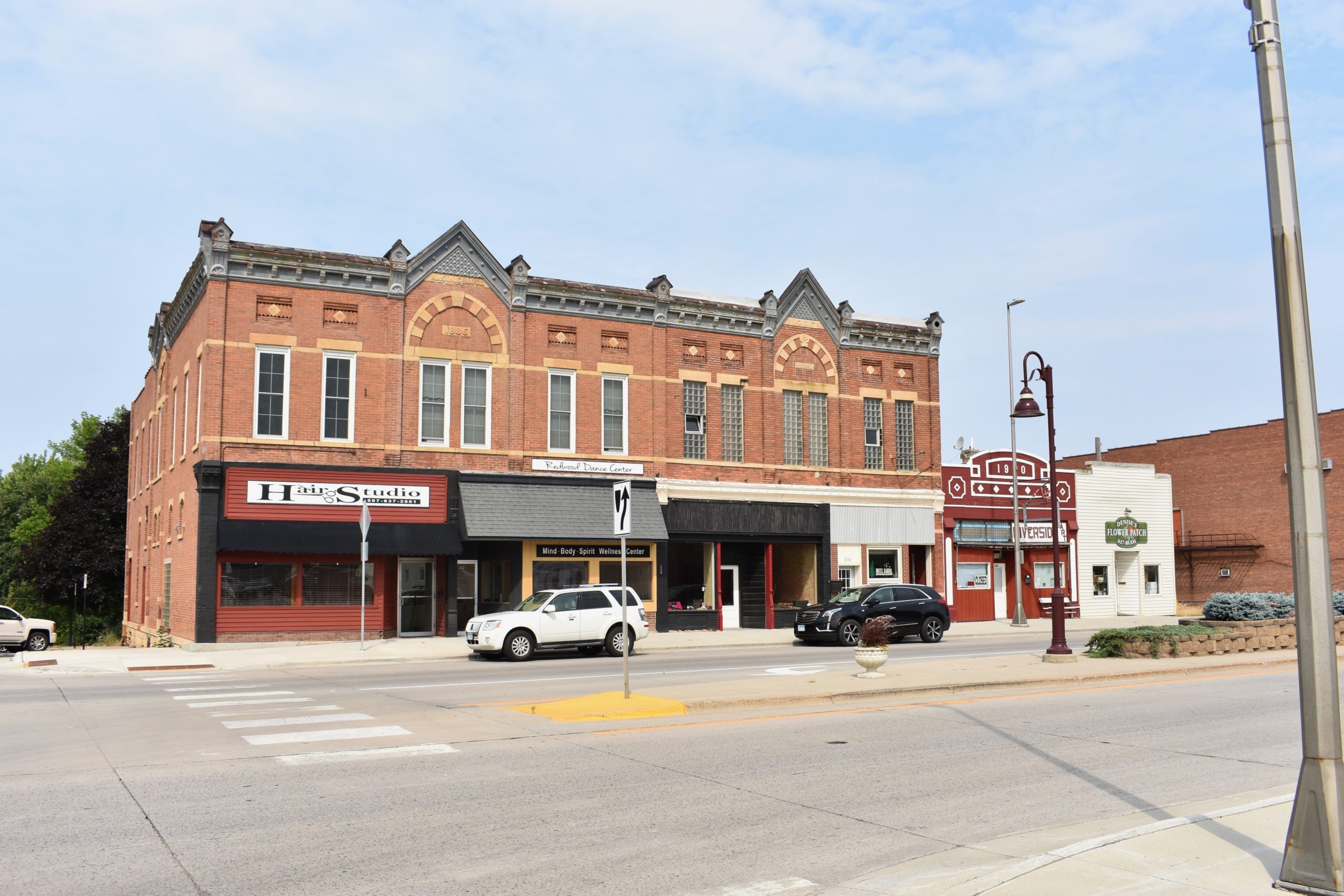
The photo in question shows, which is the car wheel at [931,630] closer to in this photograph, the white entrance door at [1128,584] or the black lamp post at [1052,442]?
the black lamp post at [1052,442]

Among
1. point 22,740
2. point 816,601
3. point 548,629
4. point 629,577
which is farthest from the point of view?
point 816,601

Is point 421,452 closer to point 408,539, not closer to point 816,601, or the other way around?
point 408,539

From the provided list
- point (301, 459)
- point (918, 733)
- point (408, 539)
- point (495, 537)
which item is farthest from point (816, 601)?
point (918, 733)

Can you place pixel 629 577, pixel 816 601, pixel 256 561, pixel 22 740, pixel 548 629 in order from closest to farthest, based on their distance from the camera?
pixel 22 740, pixel 548 629, pixel 256 561, pixel 629 577, pixel 816 601

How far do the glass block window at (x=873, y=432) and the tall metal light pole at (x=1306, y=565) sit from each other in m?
32.1

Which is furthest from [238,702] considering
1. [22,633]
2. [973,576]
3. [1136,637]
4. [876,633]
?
[973,576]

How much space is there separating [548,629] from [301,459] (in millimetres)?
9735

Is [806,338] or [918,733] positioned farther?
[806,338]

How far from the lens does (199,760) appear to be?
35.0 ft

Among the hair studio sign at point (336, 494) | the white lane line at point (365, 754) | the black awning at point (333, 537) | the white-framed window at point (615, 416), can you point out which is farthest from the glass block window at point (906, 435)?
the white lane line at point (365, 754)

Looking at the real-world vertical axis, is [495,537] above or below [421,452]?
below

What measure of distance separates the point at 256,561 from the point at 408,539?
3944 millimetres

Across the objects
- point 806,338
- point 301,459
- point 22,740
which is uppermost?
point 806,338

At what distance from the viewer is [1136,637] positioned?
824 inches
